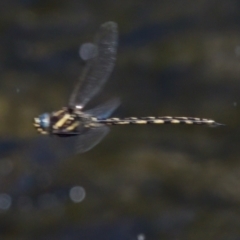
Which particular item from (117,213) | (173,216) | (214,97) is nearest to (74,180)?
(117,213)

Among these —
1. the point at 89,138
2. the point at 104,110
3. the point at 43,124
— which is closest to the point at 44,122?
the point at 43,124

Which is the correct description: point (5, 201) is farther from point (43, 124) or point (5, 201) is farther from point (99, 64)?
point (99, 64)

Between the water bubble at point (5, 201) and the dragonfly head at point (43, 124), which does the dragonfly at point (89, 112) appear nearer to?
the dragonfly head at point (43, 124)

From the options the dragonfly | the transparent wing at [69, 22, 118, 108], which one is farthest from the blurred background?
the transparent wing at [69, 22, 118, 108]

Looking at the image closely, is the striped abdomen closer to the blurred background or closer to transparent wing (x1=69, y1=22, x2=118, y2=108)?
transparent wing (x1=69, y1=22, x2=118, y2=108)

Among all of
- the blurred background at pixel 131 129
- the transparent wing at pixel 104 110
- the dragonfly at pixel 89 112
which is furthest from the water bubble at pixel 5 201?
the transparent wing at pixel 104 110

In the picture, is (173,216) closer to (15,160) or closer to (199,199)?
(199,199)

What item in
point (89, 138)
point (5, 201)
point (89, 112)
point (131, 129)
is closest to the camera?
point (89, 138)
